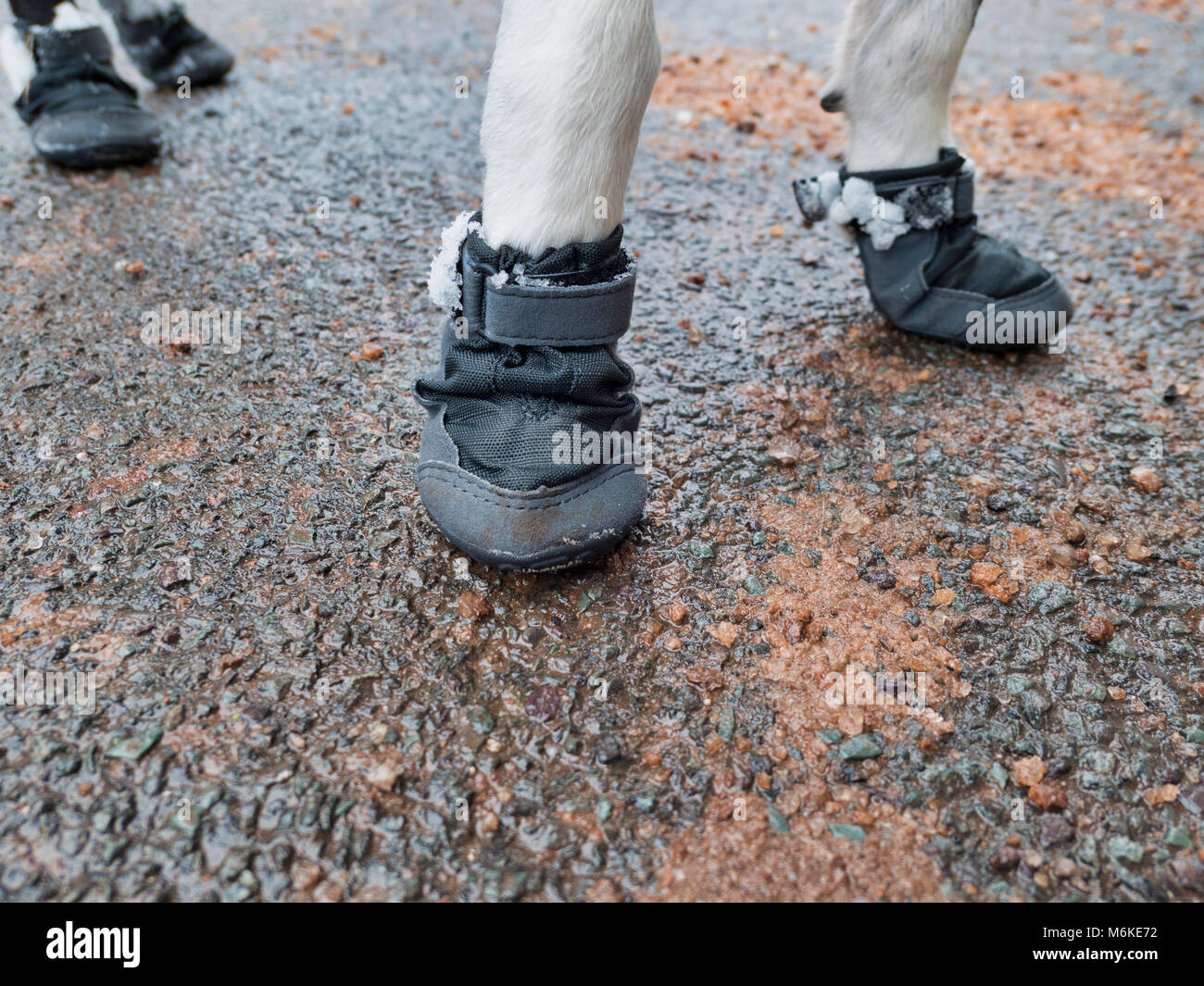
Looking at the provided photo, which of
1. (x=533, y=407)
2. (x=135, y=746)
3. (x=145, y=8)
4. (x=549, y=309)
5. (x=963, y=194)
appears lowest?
(x=135, y=746)

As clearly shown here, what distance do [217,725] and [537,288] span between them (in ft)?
2.06

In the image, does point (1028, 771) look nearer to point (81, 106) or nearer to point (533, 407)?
point (533, 407)

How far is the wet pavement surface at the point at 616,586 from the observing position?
0.98 metres

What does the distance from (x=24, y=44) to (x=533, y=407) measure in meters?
1.93

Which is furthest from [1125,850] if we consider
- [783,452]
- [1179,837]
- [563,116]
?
[563,116]

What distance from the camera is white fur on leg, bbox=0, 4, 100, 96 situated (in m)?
2.24

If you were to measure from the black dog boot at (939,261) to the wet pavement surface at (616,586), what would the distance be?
0.25 feet

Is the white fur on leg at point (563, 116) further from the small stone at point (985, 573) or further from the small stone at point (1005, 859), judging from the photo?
the small stone at point (1005, 859)

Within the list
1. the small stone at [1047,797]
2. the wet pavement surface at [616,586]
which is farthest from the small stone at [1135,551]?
the small stone at [1047,797]

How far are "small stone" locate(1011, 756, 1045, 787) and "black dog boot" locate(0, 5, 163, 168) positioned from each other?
2.21 metres

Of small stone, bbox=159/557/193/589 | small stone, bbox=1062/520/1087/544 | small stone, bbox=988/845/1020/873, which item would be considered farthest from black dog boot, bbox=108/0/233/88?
small stone, bbox=988/845/1020/873

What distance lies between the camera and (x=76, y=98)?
2195 millimetres
